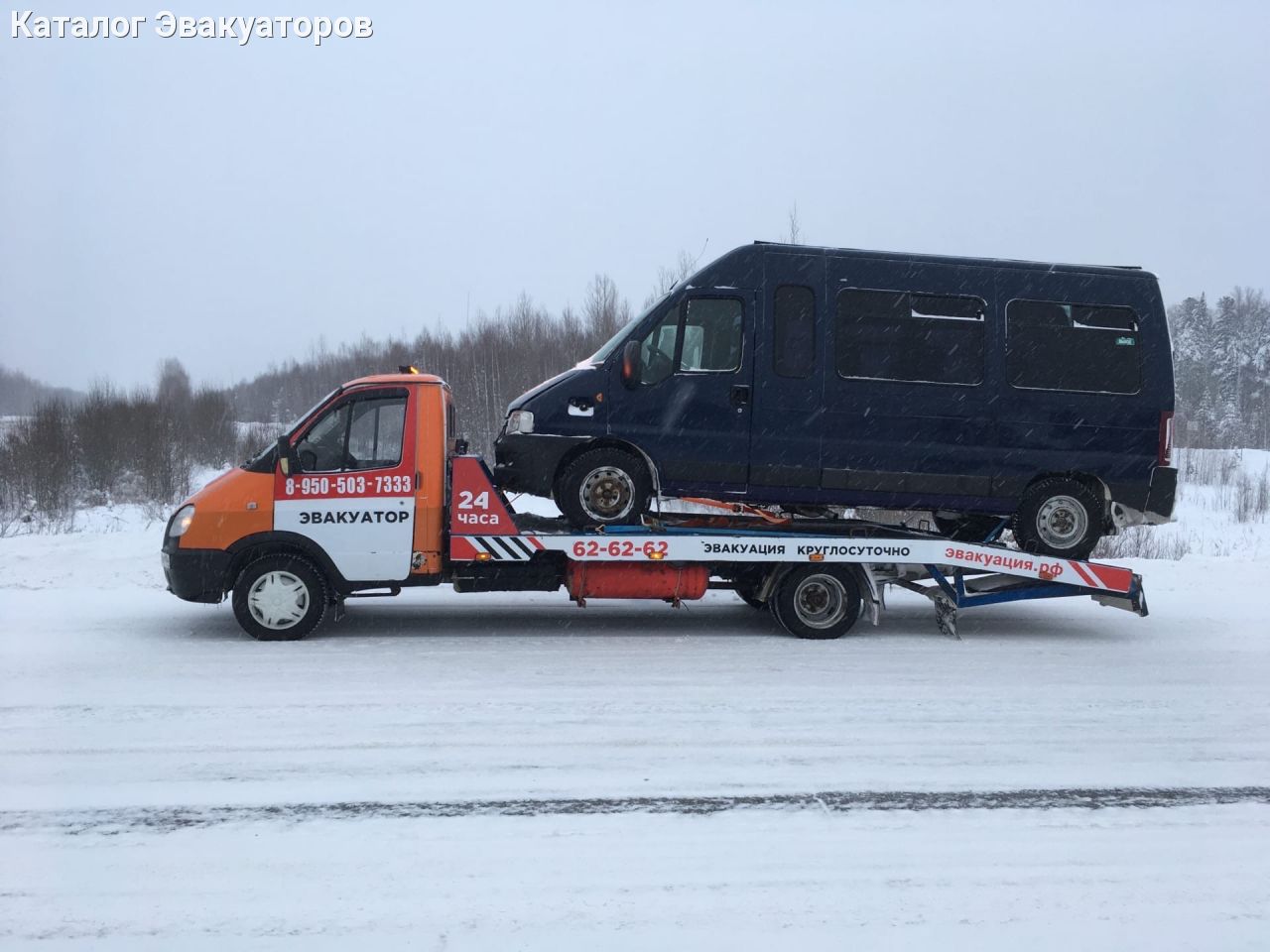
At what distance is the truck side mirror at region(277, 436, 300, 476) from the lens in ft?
27.8

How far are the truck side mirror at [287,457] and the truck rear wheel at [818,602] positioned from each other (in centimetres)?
429

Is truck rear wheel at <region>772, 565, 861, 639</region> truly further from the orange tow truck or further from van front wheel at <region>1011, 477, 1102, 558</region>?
van front wheel at <region>1011, 477, 1102, 558</region>

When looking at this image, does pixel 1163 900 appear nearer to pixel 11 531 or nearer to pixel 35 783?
pixel 35 783

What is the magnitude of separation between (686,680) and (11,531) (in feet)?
51.9

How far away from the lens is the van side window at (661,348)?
872 centimetres

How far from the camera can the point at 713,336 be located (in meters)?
8.78

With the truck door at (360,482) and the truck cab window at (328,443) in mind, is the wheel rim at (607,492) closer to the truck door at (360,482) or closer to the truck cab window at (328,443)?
the truck door at (360,482)

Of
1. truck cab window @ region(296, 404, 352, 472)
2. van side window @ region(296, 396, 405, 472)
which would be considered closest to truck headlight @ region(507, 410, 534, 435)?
van side window @ region(296, 396, 405, 472)

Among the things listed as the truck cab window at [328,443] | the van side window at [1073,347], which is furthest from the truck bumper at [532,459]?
the van side window at [1073,347]

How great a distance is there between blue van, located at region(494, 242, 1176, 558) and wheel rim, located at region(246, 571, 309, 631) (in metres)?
1.96

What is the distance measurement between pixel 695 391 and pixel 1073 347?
11.3ft

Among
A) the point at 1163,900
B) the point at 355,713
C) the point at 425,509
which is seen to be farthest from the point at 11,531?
the point at 1163,900

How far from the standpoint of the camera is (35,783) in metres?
5.18

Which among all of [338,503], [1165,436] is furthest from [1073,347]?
[338,503]
